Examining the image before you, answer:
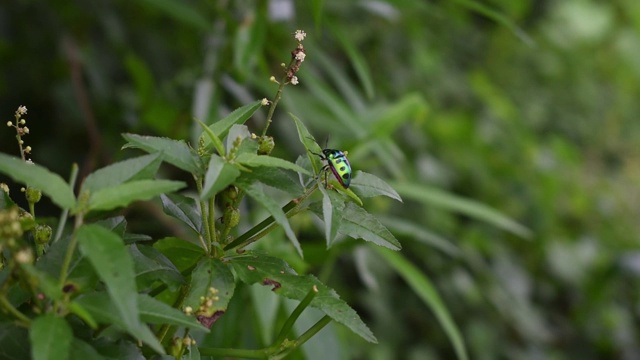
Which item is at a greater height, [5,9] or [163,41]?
[163,41]

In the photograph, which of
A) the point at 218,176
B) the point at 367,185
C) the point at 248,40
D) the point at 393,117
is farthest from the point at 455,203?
the point at 218,176

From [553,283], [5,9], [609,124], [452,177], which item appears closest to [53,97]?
[5,9]

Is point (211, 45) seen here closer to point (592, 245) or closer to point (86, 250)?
point (86, 250)

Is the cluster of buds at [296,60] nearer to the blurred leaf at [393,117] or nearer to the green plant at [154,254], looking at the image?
the green plant at [154,254]

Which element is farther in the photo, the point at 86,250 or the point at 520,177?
the point at 520,177

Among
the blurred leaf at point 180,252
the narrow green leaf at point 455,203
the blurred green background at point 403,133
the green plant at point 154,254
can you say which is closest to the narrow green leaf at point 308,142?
the green plant at point 154,254

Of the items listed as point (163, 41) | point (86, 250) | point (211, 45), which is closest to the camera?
point (86, 250)

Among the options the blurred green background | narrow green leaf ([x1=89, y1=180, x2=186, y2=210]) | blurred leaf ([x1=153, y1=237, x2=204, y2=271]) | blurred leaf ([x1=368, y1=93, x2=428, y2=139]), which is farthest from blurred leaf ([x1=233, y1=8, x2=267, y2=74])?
narrow green leaf ([x1=89, y1=180, x2=186, y2=210])

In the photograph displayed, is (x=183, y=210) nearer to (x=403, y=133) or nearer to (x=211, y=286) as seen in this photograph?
(x=211, y=286)
